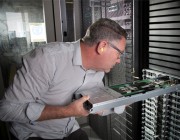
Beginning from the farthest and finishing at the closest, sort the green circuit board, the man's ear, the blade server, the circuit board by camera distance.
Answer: the blade server
the man's ear
the green circuit board
the circuit board

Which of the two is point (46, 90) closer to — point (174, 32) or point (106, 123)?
point (174, 32)

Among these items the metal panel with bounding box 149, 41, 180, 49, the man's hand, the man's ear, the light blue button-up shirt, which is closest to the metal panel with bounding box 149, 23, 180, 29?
the metal panel with bounding box 149, 41, 180, 49

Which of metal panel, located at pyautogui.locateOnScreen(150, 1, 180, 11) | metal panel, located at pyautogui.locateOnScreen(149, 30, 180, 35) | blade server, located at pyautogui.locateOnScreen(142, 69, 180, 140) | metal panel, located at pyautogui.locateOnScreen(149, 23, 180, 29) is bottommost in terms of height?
blade server, located at pyautogui.locateOnScreen(142, 69, 180, 140)

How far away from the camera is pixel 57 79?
1417 mm

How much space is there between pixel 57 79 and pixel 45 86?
102mm

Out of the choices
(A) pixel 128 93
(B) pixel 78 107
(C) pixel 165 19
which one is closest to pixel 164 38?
(C) pixel 165 19

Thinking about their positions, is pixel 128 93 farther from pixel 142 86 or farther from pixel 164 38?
pixel 164 38

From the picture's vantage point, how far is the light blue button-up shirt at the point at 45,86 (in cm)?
127

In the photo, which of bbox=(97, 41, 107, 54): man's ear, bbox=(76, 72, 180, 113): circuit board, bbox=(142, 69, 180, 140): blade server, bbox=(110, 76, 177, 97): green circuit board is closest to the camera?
bbox=(76, 72, 180, 113): circuit board

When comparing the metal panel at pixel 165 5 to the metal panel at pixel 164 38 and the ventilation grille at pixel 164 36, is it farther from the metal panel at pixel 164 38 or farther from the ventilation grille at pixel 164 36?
the metal panel at pixel 164 38

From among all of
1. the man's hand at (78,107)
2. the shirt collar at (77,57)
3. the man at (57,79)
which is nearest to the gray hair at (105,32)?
the man at (57,79)

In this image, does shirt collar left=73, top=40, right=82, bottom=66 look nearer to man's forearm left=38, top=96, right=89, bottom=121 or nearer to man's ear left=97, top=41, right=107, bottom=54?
man's ear left=97, top=41, right=107, bottom=54

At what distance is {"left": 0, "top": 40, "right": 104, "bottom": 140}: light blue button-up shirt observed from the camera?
4.17 feet

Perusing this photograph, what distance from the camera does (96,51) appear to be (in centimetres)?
139
